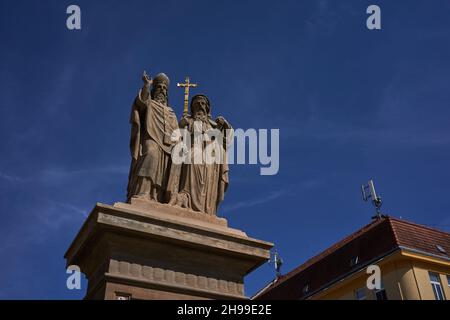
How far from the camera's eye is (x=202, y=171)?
30.3ft

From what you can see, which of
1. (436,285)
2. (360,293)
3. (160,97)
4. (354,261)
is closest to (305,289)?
(354,261)

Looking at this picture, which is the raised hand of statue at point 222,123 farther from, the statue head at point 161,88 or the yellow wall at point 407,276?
the yellow wall at point 407,276

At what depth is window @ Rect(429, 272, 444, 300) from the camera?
2850cm

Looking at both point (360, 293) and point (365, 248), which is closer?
point (360, 293)

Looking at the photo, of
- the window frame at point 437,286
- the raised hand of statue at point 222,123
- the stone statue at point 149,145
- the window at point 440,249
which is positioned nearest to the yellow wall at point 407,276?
the window frame at point 437,286

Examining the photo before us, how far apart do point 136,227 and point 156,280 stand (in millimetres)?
859

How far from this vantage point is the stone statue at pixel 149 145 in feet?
28.0

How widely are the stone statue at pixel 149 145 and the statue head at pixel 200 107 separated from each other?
0.59 meters

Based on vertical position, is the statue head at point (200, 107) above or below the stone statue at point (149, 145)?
above

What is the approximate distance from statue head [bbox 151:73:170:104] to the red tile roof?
76.3ft

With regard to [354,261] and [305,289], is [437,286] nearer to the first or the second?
[354,261]

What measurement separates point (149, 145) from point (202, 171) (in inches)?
45.1
